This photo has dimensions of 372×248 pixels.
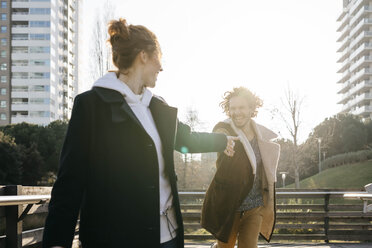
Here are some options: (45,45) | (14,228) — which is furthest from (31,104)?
(14,228)

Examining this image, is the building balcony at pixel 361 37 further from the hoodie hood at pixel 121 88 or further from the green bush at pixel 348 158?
the hoodie hood at pixel 121 88

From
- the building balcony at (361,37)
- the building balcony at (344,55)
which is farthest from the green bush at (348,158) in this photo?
the building balcony at (344,55)

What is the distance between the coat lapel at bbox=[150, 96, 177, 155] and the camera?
7.41 feet

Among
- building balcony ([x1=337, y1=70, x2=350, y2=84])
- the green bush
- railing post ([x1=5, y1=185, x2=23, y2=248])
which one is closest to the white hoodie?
railing post ([x1=5, y1=185, x2=23, y2=248])

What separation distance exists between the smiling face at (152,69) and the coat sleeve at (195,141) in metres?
0.29

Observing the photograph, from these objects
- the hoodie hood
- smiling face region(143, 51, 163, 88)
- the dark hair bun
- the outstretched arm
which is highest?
the dark hair bun

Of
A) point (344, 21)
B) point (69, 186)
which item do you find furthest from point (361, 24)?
point (69, 186)

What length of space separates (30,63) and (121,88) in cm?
7873

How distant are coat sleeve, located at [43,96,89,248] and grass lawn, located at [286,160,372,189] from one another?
4035 centimetres

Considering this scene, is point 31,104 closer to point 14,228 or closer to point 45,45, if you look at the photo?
point 45,45

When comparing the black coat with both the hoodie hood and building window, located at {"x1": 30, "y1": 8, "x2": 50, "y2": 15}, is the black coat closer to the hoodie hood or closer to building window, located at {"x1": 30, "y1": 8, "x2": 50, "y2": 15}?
the hoodie hood

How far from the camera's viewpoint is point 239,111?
479 centimetres

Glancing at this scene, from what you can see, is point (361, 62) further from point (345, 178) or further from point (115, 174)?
point (115, 174)

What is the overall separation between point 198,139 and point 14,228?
3.18 meters
